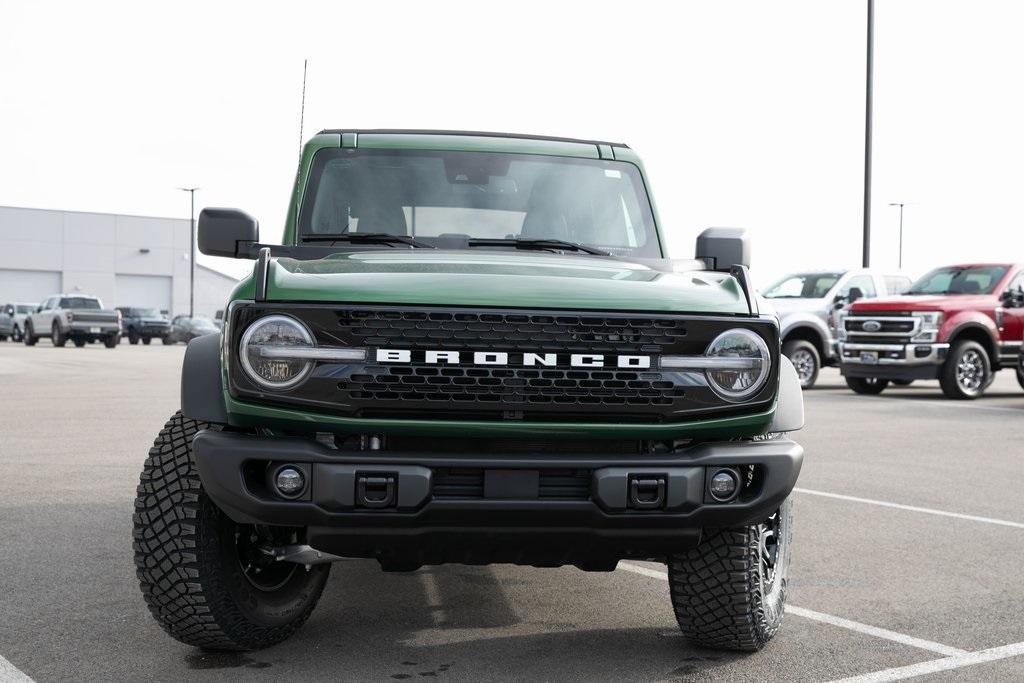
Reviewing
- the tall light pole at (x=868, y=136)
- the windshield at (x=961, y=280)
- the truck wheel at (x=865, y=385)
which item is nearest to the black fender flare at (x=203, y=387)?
the windshield at (x=961, y=280)

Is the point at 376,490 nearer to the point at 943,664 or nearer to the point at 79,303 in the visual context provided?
the point at 943,664

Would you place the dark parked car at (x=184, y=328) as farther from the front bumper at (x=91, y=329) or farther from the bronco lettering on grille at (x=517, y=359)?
the bronco lettering on grille at (x=517, y=359)

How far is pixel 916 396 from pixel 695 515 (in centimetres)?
1651

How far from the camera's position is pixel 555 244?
494cm

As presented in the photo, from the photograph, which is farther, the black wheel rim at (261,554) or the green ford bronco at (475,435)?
the black wheel rim at (261,554)

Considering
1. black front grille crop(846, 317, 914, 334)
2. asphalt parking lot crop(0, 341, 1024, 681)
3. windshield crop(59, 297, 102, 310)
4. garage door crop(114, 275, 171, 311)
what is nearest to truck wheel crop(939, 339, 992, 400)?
black front grille crop(846, 317, 914, 334)

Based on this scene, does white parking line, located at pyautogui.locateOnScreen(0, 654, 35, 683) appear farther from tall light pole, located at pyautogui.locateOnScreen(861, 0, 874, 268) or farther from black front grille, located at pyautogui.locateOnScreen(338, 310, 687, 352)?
tall light pole, located at pyautogui.locateOnScreen(861, 0, 874, 268)

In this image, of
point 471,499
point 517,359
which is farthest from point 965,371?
point 471,499

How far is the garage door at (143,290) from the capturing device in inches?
3002

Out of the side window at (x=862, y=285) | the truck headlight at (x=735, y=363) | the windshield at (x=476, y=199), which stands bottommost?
the truck headlight at (x=735, y=363)

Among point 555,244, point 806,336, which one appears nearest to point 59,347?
point 806,336

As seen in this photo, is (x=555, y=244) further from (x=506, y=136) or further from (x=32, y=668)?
(x=32, y=668)

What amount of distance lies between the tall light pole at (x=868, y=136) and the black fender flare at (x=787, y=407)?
21227 millimetres

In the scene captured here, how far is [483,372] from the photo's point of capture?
144 inches
